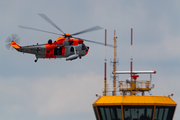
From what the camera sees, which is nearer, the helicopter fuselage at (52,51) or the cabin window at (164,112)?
the cabin window at (164,112)

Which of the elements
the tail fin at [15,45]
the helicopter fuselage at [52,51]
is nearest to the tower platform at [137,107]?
the helicopter fuselage at [52,51]

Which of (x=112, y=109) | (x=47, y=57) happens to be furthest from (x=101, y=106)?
(x=47, y=57)

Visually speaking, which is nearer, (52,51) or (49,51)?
(49,51)

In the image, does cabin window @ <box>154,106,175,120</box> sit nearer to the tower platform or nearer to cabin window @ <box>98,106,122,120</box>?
the tower platform

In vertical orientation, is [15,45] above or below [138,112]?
above

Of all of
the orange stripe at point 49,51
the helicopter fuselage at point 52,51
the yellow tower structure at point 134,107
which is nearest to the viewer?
the yellow tower structure at point 134,107

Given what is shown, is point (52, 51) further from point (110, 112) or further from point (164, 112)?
point (164, 112)

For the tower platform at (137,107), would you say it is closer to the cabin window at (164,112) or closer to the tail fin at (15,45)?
the cabin window at (164,112)

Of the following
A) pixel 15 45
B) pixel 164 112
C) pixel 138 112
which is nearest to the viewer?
pixel 138 112

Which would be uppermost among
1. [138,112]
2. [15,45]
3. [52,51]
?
[15,45]

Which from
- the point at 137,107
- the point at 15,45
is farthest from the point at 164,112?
the point at 15,45

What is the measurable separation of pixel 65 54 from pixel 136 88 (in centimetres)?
2386

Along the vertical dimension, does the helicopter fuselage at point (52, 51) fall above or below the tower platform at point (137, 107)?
above

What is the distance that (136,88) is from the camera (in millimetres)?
78875
